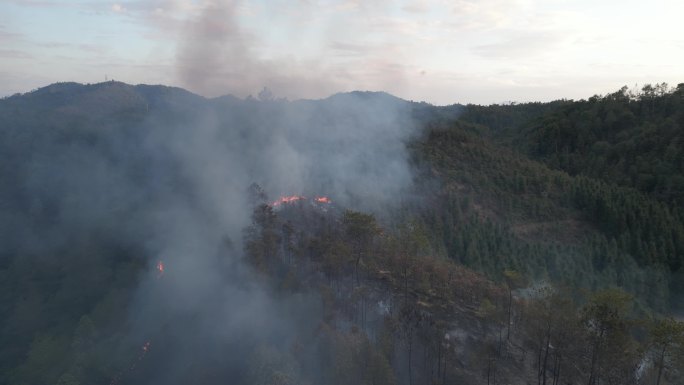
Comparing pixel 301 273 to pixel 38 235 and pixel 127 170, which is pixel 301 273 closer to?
pixel 38 235

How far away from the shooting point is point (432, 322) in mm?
32125

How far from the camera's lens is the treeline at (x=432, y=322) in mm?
24609

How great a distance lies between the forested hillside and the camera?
98.9 ft

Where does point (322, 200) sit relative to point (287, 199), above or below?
below

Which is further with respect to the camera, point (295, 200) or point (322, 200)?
point (322, 200)

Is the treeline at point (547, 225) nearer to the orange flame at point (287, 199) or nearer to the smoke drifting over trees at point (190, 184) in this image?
the smoke drifting over trees at point (190, 184)

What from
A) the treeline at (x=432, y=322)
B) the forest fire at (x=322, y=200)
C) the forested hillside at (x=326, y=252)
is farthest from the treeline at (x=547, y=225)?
the forest fire at (x=322, y=200)

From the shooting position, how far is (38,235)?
5522 centimetres

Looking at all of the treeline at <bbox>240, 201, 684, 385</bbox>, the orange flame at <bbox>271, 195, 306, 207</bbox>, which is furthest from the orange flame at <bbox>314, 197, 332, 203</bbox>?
the treeline at <bbox>240, 201, 684, 385</bbox>

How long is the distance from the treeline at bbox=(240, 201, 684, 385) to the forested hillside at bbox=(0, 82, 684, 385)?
17cm

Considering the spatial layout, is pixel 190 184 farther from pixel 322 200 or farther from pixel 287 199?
pixel 322 200

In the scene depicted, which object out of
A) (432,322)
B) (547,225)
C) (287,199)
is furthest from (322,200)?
(547,225)

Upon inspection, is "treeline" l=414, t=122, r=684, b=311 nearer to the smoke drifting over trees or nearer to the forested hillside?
the forested hillside

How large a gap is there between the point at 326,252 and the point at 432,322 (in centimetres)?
1166
